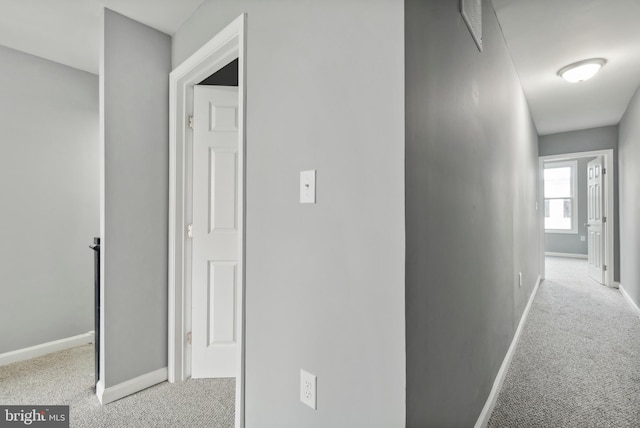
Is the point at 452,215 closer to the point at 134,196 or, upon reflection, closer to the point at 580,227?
the point at 134,196

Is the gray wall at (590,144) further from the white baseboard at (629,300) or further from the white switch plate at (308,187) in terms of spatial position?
the white switch plate at (308,187)

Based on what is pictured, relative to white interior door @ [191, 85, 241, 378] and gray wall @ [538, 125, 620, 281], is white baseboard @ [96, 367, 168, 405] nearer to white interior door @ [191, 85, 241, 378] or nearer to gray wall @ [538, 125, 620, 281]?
white interior door @ [191, 85, 241, 378]

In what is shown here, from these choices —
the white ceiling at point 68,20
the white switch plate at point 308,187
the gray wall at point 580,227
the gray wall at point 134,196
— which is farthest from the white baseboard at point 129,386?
the gray wall at point 580,227

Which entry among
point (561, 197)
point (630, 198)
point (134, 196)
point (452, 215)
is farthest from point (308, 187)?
point (561, 197)

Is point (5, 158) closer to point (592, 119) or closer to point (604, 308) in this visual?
point (604, 308)

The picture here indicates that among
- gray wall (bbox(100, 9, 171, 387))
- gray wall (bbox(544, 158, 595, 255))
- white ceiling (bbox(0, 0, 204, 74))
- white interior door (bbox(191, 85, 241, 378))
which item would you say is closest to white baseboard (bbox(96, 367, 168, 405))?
gray wall (bbox(100, 9, 171, 387))

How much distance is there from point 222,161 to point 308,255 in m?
1.34

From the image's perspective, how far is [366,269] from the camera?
1054 mm

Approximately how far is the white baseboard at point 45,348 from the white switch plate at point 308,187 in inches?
108

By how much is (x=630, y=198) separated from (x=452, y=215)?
4030 mm

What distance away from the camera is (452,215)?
1320mm

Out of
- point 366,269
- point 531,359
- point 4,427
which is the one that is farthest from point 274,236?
point 531,359

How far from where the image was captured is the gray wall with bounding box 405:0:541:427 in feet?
3.34

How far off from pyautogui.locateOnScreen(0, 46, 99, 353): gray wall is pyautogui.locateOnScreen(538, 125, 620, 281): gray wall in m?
6.22
